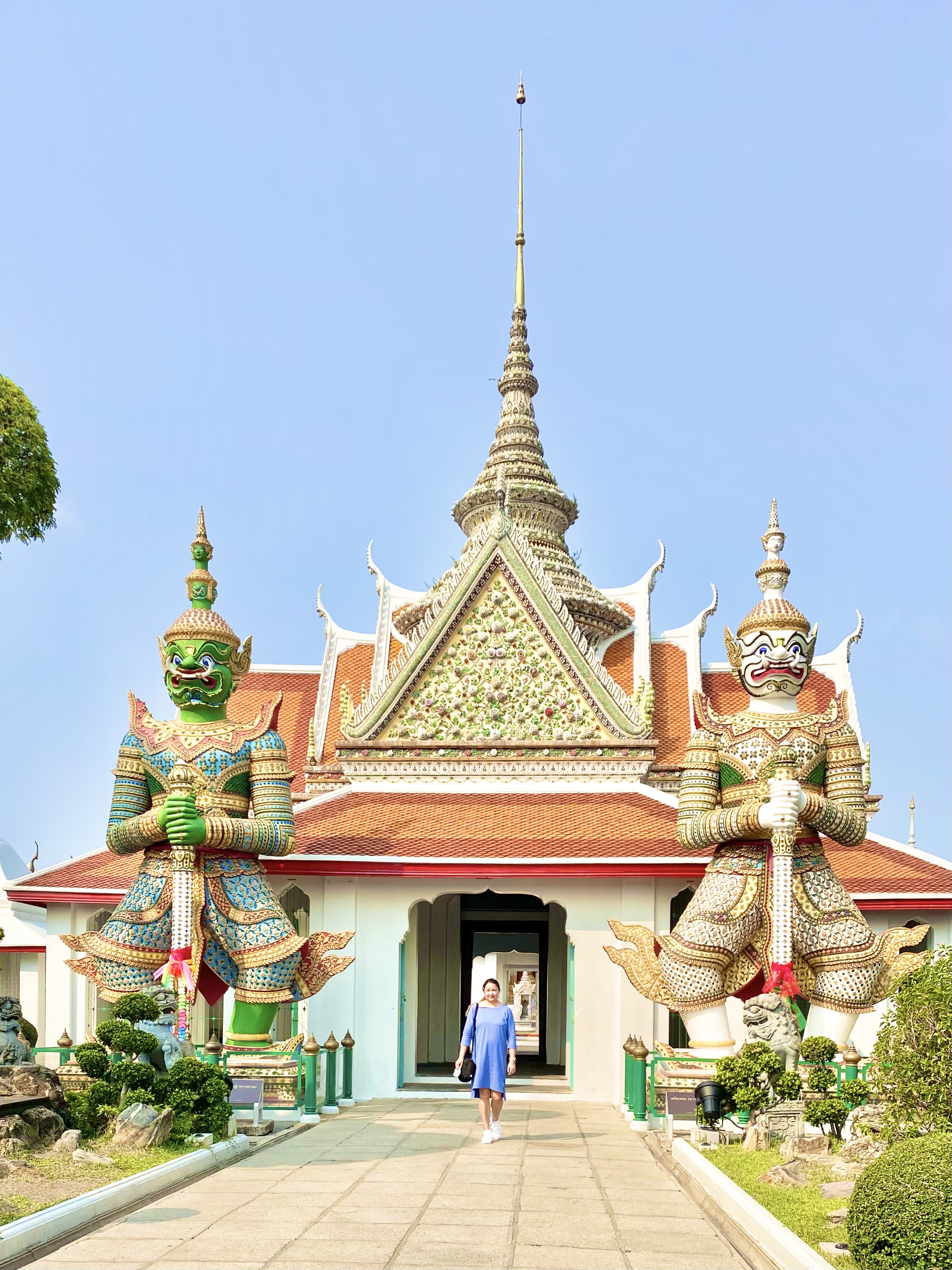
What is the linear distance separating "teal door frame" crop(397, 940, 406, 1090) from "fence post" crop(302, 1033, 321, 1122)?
1.83 m

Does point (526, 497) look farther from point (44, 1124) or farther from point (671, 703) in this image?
point (44, 1124)

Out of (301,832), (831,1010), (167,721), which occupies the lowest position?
(831,1010)

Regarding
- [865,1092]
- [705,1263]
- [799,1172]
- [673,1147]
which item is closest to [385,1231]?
[705,1263]

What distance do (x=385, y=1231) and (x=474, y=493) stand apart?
14.1 meters

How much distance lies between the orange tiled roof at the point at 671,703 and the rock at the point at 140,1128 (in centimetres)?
830

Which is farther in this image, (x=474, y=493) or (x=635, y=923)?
(x=474, y=493)

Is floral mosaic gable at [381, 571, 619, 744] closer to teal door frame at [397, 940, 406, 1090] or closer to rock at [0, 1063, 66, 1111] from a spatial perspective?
teal door frame at [397, 940, 406, 1090]

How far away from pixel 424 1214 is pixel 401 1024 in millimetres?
6110

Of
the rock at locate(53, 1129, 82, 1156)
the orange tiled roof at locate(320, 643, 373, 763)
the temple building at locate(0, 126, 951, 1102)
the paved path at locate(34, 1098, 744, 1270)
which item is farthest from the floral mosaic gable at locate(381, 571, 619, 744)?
the rock at locate(53, 1129, 82, 1156)

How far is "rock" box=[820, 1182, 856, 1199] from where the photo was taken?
20.7ft

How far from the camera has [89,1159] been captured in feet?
23.8

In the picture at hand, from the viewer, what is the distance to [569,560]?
18.5 m

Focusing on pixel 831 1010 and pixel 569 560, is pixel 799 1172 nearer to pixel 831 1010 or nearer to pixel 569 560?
pixel 831 1010

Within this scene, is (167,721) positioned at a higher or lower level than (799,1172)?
higher
